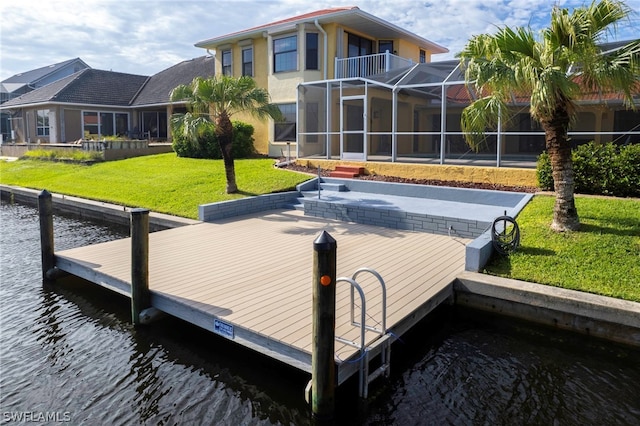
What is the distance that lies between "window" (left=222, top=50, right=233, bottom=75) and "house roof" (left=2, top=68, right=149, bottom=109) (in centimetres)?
1009

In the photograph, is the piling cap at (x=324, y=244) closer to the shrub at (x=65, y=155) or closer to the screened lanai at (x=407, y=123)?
the screened lanai at (x=407, y=123)

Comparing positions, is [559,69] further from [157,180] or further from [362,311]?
[157,180]

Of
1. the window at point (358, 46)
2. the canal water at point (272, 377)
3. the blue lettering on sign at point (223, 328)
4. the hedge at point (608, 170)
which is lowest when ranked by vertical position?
the canal water at point (272, 377)

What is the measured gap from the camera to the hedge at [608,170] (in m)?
10.2

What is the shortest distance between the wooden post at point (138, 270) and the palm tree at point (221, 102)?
6652 millimetres

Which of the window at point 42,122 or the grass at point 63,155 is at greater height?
the window at point 42,122

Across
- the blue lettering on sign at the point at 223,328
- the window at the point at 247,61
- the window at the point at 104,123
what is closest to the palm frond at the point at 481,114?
the blue lettering on sign at the point at 223,328

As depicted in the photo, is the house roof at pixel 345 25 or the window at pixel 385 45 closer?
the house roof at pixel 345 25

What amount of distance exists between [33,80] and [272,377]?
5109cm

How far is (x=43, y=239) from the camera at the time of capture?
837cm

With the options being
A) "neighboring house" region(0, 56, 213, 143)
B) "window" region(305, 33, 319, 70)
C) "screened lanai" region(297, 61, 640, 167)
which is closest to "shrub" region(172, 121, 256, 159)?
"screened lanai" region(297, 61, 640, 167)

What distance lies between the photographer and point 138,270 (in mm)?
6547

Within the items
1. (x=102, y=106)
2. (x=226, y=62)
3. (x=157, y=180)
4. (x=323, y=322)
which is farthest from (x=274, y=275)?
(x=102, y=106)

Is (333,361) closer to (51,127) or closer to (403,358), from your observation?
(403,358)
